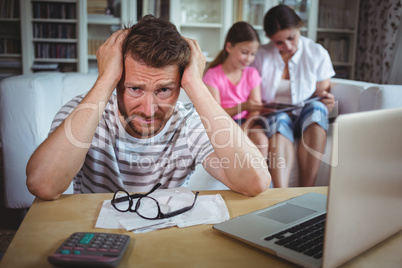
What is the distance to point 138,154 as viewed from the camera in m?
1.13

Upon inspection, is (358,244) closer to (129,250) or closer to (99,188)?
(129,250)

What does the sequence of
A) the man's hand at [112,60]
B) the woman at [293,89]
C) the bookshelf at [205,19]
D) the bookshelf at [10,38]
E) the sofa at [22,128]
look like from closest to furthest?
the man's hand at [112,60] → the sofa at [22,128] → the woman at [293,89] → the bookshelf at [10,38] → the bookshelf at [205,19]

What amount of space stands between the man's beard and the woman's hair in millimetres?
1583

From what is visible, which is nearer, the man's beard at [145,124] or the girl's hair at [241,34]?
the man's beard at [145,124]

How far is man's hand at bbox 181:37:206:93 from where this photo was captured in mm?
1095

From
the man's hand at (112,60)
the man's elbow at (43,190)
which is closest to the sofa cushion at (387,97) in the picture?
the man's hand at (112,60)

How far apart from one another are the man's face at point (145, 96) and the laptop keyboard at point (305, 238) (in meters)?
0.57

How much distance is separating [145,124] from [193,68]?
21cm

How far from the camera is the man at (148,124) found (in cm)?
98

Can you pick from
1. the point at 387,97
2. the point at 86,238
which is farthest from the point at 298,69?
the point at 86,238

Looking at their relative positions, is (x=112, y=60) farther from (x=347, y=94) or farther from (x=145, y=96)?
(x=347, y=94)

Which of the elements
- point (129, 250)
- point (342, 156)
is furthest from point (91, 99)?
point (342, 156)

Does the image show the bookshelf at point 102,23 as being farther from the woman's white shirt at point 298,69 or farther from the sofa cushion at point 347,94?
the sofa cushion at point 347,94

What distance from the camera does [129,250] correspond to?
0.60 m
